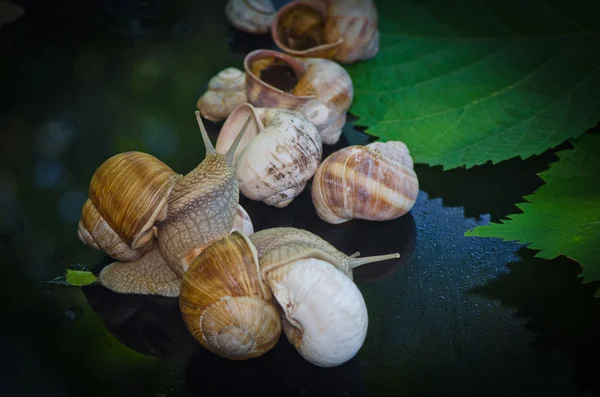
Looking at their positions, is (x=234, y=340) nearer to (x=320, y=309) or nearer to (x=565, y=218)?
(x=320, y=309)

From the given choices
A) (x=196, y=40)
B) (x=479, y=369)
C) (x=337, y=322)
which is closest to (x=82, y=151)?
(x=196, y=40)

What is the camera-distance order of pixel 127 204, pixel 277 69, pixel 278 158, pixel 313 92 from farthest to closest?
pixel 277 69, pixel 313 92, pixel 278 158, pixel 127 204

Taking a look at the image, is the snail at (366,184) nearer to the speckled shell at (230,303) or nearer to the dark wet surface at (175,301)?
the dark wet surface at (175,301)

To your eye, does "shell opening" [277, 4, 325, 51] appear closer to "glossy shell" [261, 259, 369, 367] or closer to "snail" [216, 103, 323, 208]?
"snail" [216, 103, 323, 208]

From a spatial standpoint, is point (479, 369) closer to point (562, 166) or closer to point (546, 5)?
point (562, 166)

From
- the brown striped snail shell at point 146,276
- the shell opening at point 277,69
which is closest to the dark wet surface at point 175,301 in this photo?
the brown striped snail shell at point 146,276

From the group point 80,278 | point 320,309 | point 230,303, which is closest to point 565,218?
point 320,309
